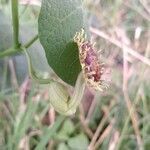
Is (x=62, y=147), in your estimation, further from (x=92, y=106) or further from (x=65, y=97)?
(x=65, y=97)

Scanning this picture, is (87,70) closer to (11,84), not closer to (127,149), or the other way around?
(11,84)

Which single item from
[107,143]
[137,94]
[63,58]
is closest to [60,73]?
[63,58]

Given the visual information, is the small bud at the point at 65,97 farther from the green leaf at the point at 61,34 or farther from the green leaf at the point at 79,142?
the green leaf at the point at 79,142

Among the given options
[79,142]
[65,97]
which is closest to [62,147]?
[79,142]

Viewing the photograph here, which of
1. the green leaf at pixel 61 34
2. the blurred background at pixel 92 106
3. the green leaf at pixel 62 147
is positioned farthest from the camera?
the green leaf at pixel 62 147

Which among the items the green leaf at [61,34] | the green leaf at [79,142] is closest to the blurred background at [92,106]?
the green leaf at [79,142]

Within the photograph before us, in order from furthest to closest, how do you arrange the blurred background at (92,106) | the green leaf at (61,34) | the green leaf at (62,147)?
the green leaf at (62,147)
the blurred background at (92,106)
the green leaf at (61,34)

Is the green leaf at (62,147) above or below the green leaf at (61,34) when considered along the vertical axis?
below
